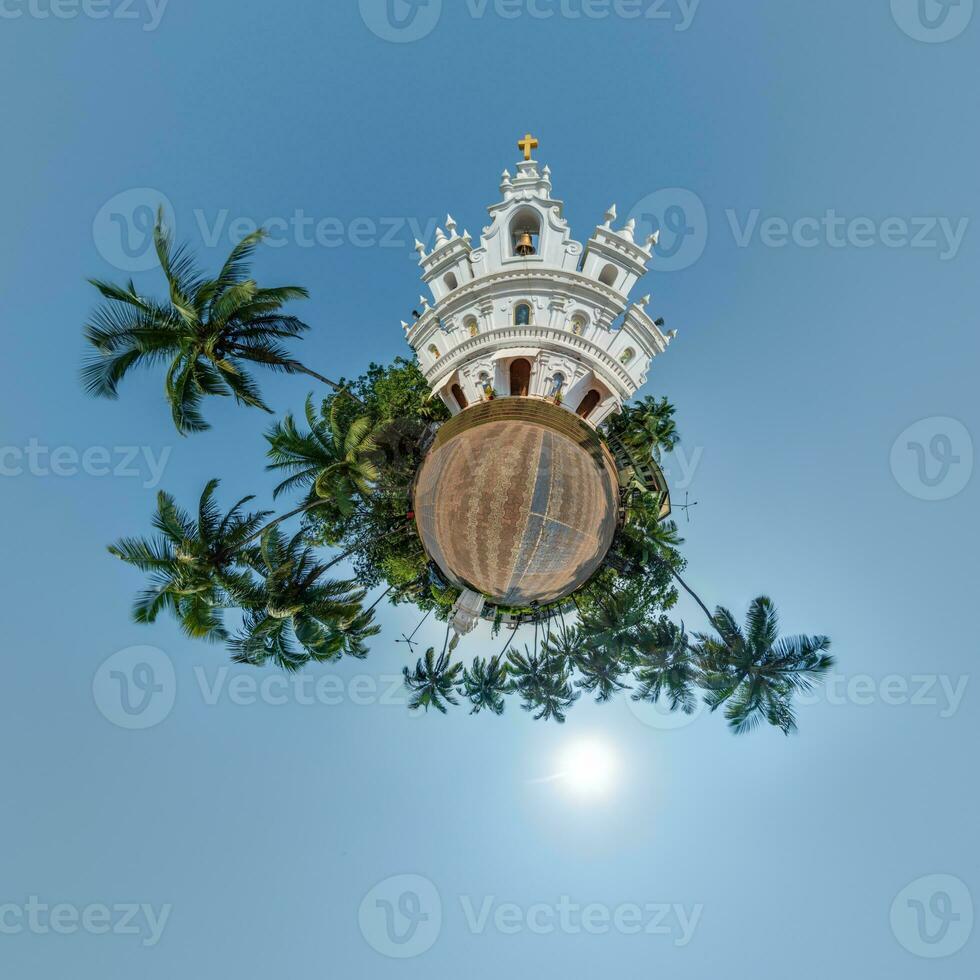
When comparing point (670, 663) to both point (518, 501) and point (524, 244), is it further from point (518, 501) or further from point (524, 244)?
point (524, 244)

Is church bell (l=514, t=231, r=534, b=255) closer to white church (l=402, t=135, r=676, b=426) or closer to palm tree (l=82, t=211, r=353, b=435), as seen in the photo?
white church (l=402, t=135, r=676, b=426)

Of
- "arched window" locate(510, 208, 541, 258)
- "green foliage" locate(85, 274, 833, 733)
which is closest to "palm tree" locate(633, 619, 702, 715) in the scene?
"green foliage" locate(85, 274, 833, 733)

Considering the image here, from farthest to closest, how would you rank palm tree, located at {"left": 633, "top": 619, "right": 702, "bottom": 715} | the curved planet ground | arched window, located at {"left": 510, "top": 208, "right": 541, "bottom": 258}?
arched window, located at {"left": 510, "top": 208, "right": 541, "bottom": 258} → palm tree, located at {"left": 633, "top": 619, "right": 702, "bottom": 715} → the curved planet ground

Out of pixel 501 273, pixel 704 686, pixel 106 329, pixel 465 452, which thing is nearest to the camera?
pixel 465 452

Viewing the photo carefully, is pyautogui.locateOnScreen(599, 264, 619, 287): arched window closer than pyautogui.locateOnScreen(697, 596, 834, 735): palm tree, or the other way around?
pyautogui.locateOnScreen(697, 596, 834, 735): palm tree

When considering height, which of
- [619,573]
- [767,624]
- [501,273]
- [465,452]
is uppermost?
[501,273]

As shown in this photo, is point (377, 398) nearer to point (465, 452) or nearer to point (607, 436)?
point (465, 452)

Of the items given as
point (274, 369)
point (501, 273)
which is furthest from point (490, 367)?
point (274, 369)
